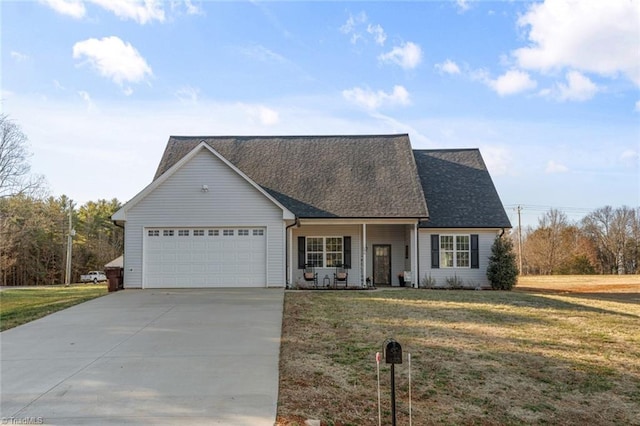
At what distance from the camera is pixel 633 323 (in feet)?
37.1

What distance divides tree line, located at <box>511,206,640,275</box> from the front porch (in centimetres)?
2815

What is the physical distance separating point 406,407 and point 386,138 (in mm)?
17954

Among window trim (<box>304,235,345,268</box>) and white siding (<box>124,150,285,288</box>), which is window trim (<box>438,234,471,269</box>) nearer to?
window trim (<box>304,235,345,268</box>)

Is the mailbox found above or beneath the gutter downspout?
beneath

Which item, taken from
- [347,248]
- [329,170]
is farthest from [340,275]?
[329,170]

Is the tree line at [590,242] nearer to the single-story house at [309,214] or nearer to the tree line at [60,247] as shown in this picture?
the single-story house at [309,214]

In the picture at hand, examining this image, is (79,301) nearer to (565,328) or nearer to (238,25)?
(238,25)

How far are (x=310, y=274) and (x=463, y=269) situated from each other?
6.43 m

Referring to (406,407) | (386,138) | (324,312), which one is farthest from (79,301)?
(386,138)

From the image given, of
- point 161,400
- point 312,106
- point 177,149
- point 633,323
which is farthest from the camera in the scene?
point 177,149

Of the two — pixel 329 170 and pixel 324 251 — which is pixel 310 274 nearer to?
pixel 324 251

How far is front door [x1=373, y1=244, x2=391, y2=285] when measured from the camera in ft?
67.2

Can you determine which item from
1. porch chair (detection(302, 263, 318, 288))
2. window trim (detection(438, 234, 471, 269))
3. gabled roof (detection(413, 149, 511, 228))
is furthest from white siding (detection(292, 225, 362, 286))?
window trim (detection(438, 234, 471, 269))

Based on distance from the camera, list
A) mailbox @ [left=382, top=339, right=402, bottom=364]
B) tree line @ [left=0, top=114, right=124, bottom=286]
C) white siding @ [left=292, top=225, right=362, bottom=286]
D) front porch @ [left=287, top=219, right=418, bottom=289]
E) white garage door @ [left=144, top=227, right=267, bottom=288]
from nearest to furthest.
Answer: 1. mailbox @ [left=382, top=339, right=402, bottom=364]
2. white garage door @ [left=144, top=227, right=267, bottom=288]
3. front porch @ [left=287, top=219, right=418, bottom=289]
4. white siding @ [left=292, top=225, right=362, bottom=286]
5. tree line @ [left=0, top=114, right=124, bottom=286]
